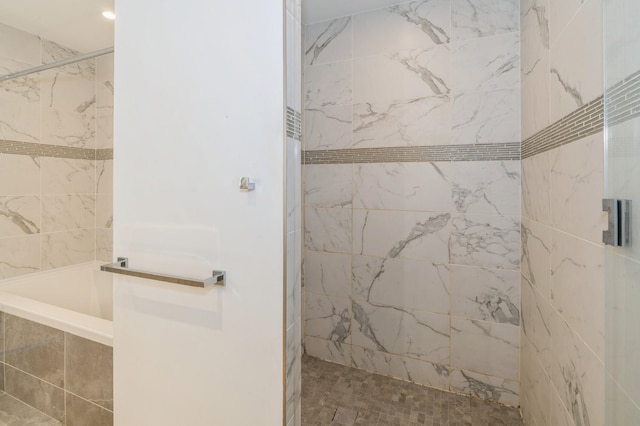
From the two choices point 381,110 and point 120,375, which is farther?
point 381,110

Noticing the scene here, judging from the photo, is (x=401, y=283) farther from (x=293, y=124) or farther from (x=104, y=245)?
(x=104, y=245)

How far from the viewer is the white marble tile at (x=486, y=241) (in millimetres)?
1625

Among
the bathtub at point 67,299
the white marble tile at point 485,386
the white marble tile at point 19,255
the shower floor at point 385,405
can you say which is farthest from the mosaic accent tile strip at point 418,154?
the white marble tile at point 19,255

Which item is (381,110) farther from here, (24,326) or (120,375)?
(24,326)

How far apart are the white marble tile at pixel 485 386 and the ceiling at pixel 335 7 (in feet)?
7.58

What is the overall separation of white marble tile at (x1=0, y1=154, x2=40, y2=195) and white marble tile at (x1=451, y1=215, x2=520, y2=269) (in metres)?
2.87

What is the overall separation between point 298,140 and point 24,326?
1.74m

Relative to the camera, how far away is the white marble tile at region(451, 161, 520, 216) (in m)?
1.62

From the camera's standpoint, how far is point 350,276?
6.57 feet

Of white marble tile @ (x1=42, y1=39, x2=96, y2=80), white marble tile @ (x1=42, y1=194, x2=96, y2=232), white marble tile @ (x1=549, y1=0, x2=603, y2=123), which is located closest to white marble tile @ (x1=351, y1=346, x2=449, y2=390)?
white marble tile @ (x1=549, y1=0, x2=603, y2=123)

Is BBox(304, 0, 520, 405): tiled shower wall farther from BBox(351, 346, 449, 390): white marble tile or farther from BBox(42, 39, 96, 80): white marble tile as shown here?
BBox(42, 39, 96, 80): white marble tile

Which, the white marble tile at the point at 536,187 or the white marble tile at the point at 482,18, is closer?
the white marble tile at the point at 536,187

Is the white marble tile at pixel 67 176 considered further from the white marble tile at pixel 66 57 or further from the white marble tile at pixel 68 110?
the white marble tile at pixel 66 57

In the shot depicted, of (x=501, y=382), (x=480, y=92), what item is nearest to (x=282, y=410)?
(x=501, y=382)
